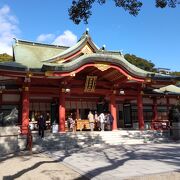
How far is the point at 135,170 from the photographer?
967 centimetres

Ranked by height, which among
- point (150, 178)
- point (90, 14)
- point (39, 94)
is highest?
point (90, 14)

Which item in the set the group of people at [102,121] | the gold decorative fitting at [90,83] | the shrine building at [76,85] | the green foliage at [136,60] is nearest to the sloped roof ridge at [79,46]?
the shrine building at [76,85]

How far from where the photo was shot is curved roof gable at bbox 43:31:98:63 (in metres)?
23.8

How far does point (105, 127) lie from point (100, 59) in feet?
17.9

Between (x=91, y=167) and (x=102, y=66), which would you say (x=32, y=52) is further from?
(x=91, y=167)

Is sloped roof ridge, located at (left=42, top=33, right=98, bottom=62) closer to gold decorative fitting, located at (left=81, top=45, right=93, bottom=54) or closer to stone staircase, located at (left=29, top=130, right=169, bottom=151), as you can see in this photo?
gold decorative fitting, located at (left=81, top=45, right=93, bottom=54)

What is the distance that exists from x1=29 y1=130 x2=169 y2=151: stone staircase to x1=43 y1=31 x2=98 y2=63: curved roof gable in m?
7.19

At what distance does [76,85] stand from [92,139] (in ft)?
14.8

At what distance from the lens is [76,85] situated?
21.4 m

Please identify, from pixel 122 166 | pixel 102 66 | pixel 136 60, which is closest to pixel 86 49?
pixel 102 66

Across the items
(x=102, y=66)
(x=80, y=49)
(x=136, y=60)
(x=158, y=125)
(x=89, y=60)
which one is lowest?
(x=158, y=125)

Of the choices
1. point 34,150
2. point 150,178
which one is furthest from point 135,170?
point 34,150

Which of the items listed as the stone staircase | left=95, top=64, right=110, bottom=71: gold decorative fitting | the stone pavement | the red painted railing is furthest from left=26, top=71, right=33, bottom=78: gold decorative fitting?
the red painted railing

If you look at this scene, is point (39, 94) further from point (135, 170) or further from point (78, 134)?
point (135, 170)
